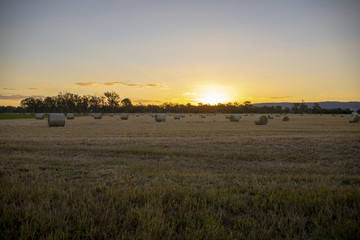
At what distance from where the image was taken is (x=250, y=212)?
3805 millimetres

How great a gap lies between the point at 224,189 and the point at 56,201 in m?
3.46

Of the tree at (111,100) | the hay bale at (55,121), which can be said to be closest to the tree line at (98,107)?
the tree at (111,100)

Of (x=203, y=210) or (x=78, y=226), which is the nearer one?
(x=78, y=226)

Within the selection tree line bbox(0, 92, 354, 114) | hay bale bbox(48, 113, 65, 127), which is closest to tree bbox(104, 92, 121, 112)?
tree line bbox(0, 92, 354, 114)

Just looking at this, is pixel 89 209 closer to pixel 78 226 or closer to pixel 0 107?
pixel 78 226

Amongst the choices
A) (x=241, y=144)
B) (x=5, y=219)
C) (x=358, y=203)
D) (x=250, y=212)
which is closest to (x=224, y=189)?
(x=250, y=212)

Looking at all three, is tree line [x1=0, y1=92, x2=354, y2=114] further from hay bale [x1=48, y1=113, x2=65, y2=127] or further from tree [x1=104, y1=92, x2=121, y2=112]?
hay bale [x1=48, y1=113, x2=65, y2=127]

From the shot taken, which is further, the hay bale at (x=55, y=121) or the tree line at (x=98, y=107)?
the tree line at (x=98, y=107)

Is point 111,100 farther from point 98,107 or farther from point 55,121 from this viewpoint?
point 55,121

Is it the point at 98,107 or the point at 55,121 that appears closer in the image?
the point at 55,121

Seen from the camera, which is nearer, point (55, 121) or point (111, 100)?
point (55, 121)

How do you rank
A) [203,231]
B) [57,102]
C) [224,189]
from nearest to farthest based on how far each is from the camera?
[203,231]
[224,189]
[57,102]

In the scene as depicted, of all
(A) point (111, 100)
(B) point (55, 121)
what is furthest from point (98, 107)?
(B) point (55, 121)

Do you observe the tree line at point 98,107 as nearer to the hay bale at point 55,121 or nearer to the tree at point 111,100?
the tree at point 111,100
